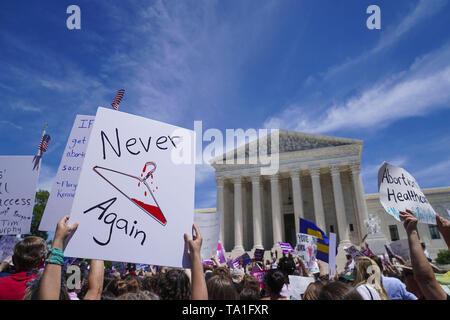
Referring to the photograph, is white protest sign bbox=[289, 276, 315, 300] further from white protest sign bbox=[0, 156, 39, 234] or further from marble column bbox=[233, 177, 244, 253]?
marble column bbox=[233, 177, 244, 253]

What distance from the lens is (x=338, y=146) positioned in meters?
35.8

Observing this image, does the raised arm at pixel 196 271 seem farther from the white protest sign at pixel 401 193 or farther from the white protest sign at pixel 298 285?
the white protest sign at pixel 401 193

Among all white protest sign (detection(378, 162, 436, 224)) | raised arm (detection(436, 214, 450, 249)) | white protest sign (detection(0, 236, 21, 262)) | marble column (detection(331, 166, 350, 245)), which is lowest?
white protest sign (detection(0, 236, 21, 262))

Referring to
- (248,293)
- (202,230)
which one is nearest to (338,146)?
(202,230)

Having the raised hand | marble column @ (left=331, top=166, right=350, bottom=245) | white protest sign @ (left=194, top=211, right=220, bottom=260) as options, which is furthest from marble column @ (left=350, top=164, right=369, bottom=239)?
the raised hand

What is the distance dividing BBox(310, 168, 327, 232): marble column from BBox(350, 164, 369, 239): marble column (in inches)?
166

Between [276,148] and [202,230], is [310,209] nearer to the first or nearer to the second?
[276,148]

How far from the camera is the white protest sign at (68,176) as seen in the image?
4621 mm

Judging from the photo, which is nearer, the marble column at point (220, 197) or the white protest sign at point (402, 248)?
the white protest sign at point (402, 248)

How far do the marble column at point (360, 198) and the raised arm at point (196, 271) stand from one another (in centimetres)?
3387

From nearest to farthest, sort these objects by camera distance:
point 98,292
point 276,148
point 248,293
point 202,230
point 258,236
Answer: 1. point 98,292
2. point 248,293
3. point 202,230
4. point 258,236
5. point 276,148

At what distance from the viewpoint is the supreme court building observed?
35.2m

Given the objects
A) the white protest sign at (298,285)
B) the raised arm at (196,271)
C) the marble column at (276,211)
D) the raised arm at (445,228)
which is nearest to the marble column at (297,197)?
the marble column at (276,211)
